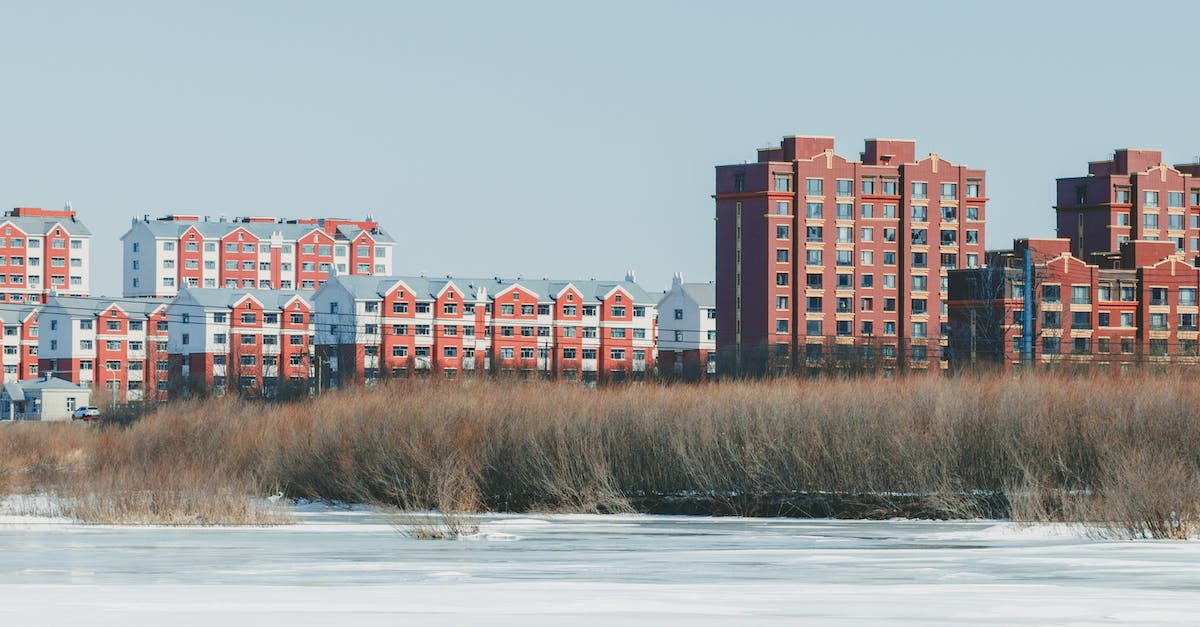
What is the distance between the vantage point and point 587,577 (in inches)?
884

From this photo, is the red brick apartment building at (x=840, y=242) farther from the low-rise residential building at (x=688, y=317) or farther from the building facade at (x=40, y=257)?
the building facade at (x=40, y=257)

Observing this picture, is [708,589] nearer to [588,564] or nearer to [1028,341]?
[588,564]

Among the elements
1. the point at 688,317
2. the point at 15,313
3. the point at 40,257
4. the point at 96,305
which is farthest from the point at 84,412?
the point at 40,257

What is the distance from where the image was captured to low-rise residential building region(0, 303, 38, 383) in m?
153

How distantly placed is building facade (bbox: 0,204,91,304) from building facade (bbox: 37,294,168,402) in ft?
79.3

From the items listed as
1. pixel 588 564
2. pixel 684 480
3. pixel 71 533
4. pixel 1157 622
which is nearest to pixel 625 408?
pixel 684 480

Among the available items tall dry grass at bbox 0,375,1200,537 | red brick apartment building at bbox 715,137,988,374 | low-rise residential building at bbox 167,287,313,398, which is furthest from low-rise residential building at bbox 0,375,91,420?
tall dry grass at bbox 0,375,1200,537

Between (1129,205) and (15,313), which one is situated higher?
(1129,205)

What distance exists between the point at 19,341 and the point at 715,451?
406 feet

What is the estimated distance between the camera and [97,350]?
14438 cm

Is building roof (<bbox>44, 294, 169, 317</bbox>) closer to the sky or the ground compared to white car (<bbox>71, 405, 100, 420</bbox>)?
closer to the sky

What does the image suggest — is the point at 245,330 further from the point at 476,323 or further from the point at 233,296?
the point at 476,323

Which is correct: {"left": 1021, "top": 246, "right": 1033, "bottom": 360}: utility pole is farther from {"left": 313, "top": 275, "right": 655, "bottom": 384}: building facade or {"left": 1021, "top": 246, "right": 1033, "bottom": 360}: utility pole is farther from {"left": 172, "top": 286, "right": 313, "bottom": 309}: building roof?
{"left": 172, "top": 286, "right": 313, "bottom": 309}: building roof

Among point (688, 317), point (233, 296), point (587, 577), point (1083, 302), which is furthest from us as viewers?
point (688, 317)
